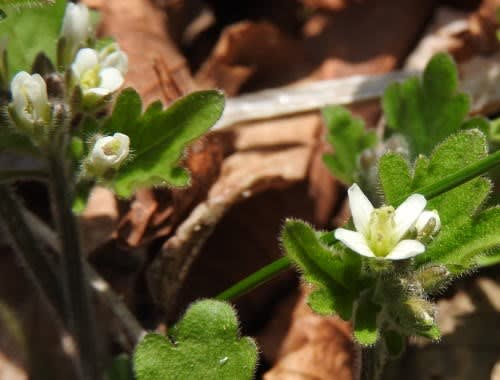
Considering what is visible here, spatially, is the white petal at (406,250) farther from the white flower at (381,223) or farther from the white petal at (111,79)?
the white petal at (111,79)

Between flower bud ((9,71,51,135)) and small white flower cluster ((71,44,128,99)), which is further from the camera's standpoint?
small white flower cluster ((71,44,128,99))

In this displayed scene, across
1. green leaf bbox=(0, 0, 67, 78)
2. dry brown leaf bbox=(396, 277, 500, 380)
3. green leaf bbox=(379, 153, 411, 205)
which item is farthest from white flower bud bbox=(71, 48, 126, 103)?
dry brown leaf bbox=(396, 277, 500, 380)

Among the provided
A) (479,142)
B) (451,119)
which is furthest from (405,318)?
(451,119)

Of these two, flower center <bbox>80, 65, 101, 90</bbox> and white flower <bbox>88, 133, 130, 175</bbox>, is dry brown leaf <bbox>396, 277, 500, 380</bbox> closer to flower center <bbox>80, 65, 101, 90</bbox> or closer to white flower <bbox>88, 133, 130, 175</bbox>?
white flower <bbox>88, 133, 130, 175</bbox>

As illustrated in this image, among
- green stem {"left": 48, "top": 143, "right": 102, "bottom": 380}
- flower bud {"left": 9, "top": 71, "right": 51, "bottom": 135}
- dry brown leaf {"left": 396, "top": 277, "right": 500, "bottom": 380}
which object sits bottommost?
dry brown leaf {"left": 396, "top": 277, "right": 500, "bottom": 380}

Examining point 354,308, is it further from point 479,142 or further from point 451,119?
point 451,119

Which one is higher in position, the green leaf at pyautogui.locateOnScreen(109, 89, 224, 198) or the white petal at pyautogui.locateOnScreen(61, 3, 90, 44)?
the white petal at pyautogui.locateOnScreen(61, 3, 90, 44)

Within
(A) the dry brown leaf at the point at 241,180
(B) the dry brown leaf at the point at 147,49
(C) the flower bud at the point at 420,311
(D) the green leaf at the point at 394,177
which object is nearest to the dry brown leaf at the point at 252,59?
(B) the dry brown leaf at the point at 147,49
